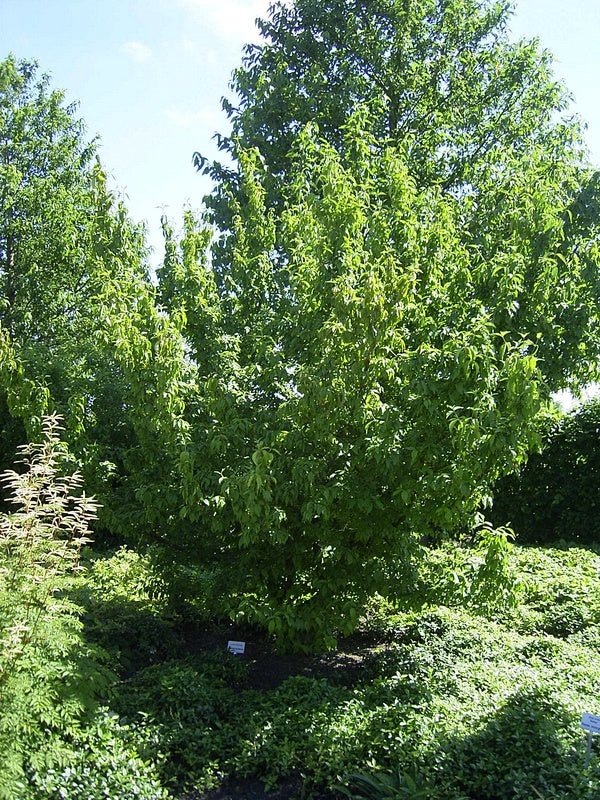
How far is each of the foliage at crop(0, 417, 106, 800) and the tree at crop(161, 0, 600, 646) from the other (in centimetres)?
94

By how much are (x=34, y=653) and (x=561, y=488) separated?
8.44 metres

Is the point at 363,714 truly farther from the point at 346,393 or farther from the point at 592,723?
the point at 346,393

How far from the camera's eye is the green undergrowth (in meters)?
3.78

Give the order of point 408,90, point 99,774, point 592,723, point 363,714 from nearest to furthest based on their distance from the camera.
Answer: point 99,774 → point 592,723 → point 363,714 → point 408,90

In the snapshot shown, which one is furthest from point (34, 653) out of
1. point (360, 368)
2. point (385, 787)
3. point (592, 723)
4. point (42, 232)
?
point (42, 232)

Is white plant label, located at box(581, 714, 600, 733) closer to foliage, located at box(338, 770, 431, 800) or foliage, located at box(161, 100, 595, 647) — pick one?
foliage, located at box(338, 770, 431, 800)

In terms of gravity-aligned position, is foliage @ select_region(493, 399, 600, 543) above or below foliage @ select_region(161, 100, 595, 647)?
below

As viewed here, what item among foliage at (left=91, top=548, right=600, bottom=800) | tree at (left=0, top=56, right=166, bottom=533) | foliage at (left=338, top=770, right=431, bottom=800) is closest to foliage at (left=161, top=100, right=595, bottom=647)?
foliage at (left=91, top=548, right=600, bottom=800)

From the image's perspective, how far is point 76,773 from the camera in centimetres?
347

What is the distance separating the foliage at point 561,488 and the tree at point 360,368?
14.9 ft

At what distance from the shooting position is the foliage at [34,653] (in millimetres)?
3381

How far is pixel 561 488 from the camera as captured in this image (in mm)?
10555

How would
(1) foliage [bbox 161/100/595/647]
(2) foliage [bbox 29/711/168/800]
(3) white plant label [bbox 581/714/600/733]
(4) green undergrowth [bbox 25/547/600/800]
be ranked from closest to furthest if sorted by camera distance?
(2) foliage [bbox 29/711/168/800], (3) white plant label [bbox 581/714/600/733], (4) green undergrowth [bbox 25/547/600/800], (1) foliage [bbox 161/100/595/647]

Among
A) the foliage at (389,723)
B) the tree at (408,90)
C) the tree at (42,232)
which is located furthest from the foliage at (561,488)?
the tree at (42,232)
